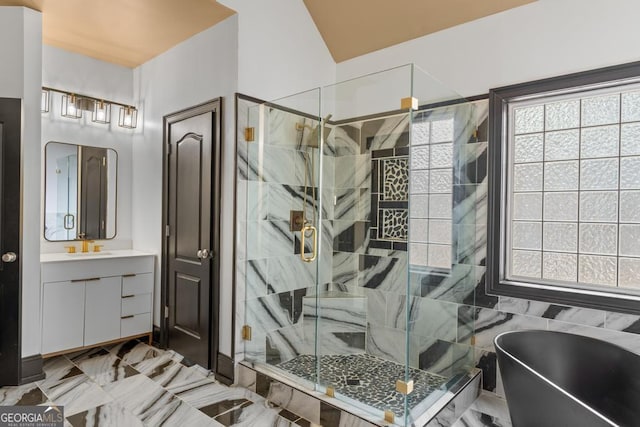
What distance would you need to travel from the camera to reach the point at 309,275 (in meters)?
2.70

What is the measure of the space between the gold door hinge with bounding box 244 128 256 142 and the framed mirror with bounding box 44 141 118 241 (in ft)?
5.99

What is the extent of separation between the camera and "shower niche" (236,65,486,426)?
2.29 m

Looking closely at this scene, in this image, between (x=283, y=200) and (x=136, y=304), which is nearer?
(x=283, y=200)

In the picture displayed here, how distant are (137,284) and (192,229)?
0.89 meters

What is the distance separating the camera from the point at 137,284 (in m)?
3.59

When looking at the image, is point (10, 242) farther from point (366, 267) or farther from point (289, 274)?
point (366, 267)

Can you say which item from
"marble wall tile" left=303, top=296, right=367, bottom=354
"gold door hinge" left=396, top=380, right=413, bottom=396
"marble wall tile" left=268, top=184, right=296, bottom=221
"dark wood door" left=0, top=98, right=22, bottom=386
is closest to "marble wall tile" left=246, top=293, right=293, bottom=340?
"marble wall tile" left=303, top=296, right=367, bottom=354

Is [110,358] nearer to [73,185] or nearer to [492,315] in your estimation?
[73,185]

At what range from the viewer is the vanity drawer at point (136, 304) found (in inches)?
138

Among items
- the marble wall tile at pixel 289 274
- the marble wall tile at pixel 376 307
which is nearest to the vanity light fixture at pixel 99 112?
the marble wall tile at pixel 289 274

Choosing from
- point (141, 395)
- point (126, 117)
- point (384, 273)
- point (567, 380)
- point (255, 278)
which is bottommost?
point (141, 395)

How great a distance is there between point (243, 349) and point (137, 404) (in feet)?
2.47

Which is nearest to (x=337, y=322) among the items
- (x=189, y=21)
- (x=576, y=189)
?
(x=576, y=189)

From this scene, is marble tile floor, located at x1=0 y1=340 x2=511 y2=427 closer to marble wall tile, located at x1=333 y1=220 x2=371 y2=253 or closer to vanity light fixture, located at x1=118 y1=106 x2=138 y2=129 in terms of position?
marble wall tile, located at x1=333 y1=220 x2=371 y2=253
